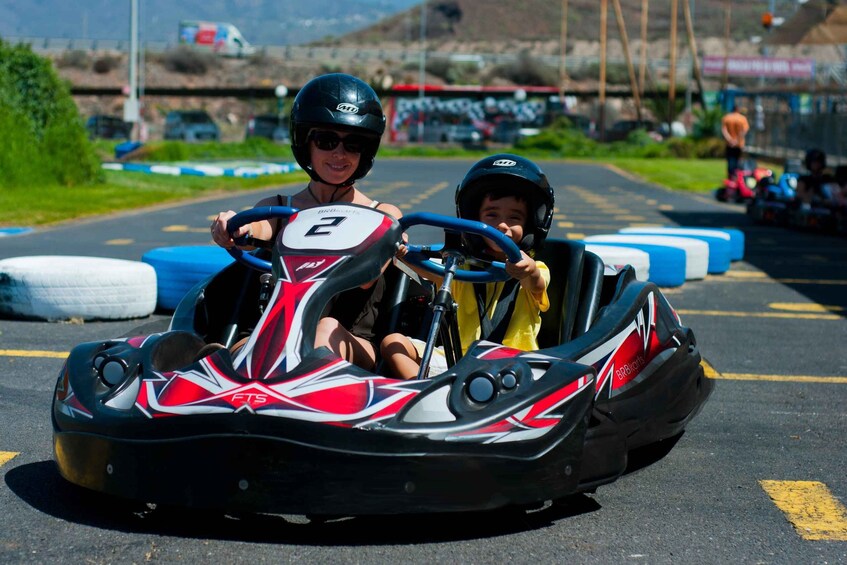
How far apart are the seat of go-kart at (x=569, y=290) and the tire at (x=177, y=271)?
312cm

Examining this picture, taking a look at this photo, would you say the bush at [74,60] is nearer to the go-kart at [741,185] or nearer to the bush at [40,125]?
the bush at [40,125]

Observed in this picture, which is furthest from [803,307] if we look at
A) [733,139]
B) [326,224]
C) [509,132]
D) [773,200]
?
[509,132]

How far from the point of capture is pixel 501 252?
13.5ft

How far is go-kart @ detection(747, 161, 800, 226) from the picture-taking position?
1689cm

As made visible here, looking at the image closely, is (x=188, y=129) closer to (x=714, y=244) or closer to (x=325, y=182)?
(x=714, y=244)

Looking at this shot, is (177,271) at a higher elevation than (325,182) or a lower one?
lower

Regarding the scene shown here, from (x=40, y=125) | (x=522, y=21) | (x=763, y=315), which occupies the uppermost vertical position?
(x=522, y=21)

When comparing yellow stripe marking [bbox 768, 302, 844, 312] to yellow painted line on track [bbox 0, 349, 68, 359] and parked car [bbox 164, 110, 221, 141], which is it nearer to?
yellow painted line on track [bbox 0, 349, 68, 359]

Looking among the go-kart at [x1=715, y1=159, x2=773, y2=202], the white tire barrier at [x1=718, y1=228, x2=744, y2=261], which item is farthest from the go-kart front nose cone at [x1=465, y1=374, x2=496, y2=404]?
the go-kart at [x1=715, y1=159, x2=773, y2=202]

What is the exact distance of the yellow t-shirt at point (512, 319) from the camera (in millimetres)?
4285

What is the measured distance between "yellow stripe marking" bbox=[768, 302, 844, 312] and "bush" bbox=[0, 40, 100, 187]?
1168 centimetres

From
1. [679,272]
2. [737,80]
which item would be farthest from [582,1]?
[679,272]

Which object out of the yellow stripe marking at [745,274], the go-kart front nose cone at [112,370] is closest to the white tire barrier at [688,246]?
the yellow stripe marking at [745,274]

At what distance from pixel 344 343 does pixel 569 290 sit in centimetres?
91
